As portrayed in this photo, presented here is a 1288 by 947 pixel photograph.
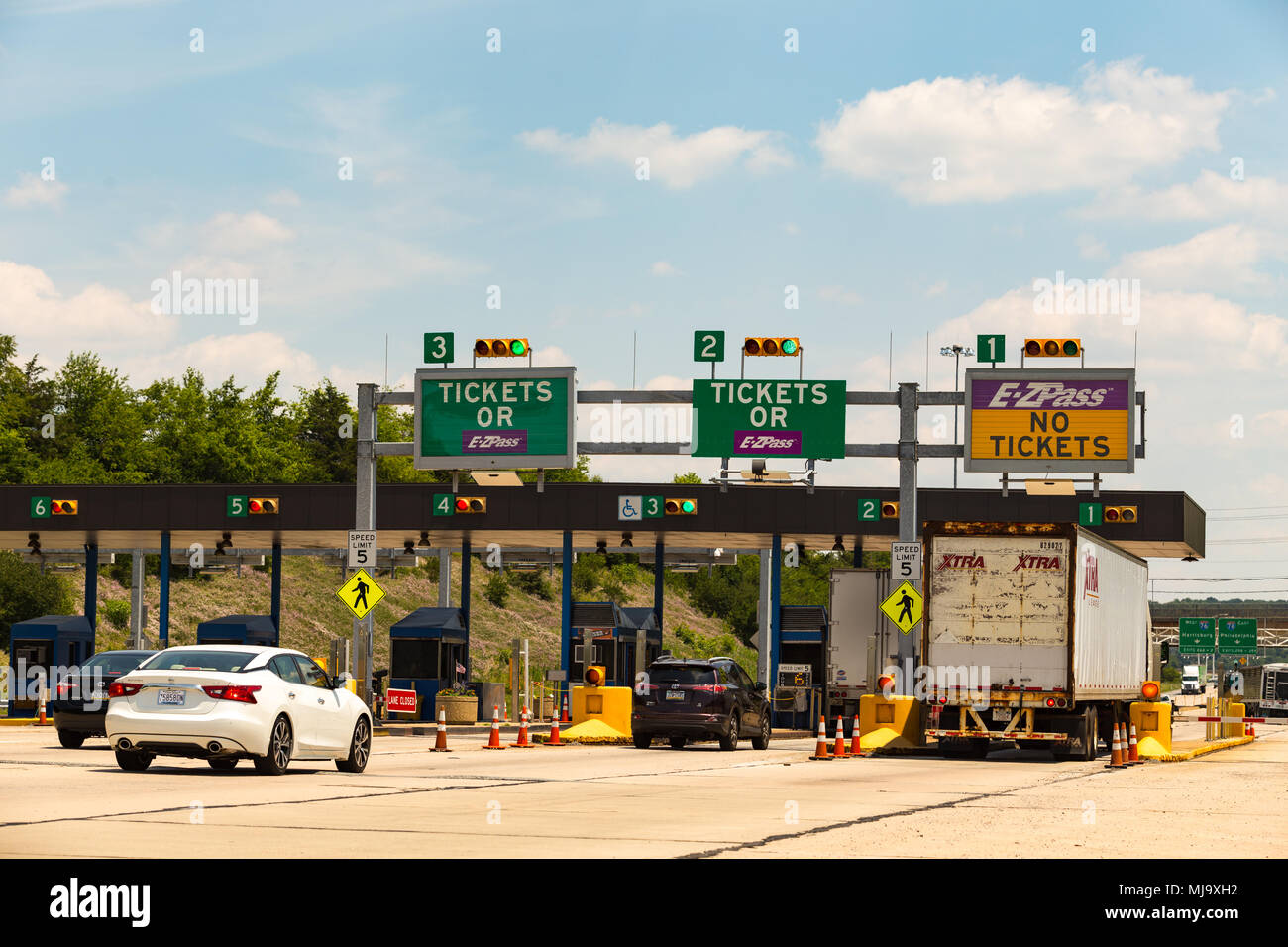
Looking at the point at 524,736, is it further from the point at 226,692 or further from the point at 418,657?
the point at 418,657

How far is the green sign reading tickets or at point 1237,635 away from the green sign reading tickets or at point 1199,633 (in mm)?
1448

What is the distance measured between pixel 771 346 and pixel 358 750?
18.1 m

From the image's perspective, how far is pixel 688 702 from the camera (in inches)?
1231

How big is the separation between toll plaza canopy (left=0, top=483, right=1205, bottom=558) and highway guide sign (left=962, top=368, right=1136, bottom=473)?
20.1ft

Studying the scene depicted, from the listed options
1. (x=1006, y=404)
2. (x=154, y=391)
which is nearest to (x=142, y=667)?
(x=1006, y=404)

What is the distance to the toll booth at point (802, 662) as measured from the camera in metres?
44.0

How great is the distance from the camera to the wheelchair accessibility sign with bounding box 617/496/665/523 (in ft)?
147

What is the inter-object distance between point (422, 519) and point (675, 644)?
261 feet

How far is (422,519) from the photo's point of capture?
46.2 meters

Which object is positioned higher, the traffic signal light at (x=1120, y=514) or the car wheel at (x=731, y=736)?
the traffic signal light at (x=1120, y=514)

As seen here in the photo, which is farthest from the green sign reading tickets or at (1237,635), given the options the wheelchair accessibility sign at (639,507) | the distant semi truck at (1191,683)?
the wheelchair accessibility sign at (639,507)

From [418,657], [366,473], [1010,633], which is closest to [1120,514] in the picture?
[1010,633]

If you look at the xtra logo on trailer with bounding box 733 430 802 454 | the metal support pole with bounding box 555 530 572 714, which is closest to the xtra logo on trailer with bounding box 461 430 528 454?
the xtra logo on trailer with bounding box 733 430 802 454

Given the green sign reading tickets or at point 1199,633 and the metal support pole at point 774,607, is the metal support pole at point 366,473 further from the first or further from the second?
the green sign reading tickets or at point 1199,633
